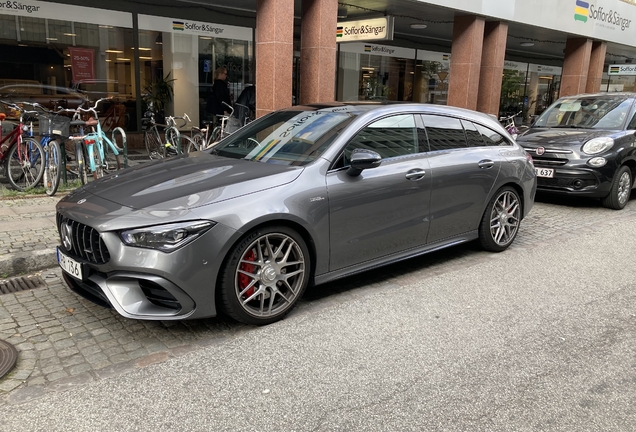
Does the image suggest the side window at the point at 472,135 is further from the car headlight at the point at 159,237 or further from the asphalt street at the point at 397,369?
the car headlight at the point at 159,237

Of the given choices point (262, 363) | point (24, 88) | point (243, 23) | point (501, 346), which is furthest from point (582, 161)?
point (24, 88)

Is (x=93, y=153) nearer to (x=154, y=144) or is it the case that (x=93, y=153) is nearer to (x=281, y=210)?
(x=154, y=144)

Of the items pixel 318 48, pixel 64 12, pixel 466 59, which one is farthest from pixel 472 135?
pixel 64 12

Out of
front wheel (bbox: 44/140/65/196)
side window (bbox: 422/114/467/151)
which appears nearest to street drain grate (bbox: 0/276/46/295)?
front wheel (bbox: 44/140/65/196)

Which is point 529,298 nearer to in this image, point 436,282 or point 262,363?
point 436,282

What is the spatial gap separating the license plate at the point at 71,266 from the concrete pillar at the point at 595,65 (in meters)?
19.3

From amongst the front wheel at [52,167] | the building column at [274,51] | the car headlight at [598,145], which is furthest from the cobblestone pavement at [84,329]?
the building column at [274,51]

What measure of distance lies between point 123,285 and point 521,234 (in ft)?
17.5

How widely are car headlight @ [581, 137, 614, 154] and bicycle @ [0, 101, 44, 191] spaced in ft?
27.3

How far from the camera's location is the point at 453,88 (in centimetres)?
1393

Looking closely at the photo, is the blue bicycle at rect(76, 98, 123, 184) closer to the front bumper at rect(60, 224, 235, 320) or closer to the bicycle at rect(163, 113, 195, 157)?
the bicycle at rect(163, 113, 195, 157)

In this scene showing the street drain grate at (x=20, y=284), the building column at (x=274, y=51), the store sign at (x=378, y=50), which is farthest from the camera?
the store sign at (x=378, y=50)

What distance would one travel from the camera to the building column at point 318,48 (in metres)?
9.96

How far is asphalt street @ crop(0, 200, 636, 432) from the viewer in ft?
9.64
